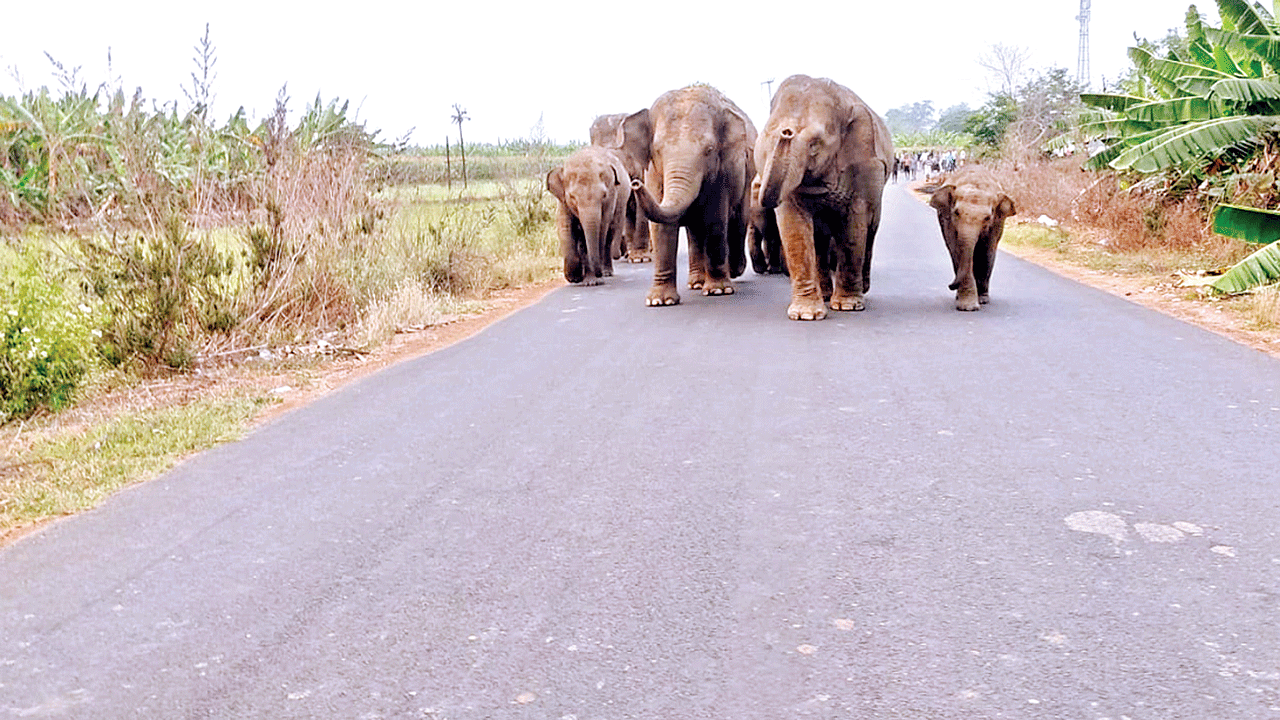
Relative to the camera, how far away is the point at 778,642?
13.4 feet

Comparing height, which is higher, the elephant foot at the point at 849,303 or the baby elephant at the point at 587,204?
the baby elephant at the point at 587,204

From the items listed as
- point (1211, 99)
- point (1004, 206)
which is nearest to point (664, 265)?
point (1004, 206)

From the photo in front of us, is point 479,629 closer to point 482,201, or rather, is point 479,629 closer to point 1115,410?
point 1115,410

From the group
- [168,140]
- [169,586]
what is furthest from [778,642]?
[168,140]

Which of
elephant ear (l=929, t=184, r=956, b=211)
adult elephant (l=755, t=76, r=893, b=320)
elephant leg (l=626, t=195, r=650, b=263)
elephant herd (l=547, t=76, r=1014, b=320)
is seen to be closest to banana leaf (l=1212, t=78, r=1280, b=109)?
elephant herd (l=547, t=76, r=1014, b=320)

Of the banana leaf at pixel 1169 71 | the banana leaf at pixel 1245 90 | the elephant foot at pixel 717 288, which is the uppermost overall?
the banana leaf at pixel 1169 71

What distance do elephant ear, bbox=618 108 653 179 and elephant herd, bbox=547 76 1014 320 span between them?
1 centimetres

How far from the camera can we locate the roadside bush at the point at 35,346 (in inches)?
315

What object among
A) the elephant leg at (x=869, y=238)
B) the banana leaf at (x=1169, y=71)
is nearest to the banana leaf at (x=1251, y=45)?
the banana leaf at (x=1169, y=71)

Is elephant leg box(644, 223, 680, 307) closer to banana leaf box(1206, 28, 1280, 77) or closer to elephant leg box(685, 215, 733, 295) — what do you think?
elephant leg box(685, 215, 733, 295)

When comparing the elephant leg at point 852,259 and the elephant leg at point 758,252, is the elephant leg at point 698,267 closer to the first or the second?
the elephant leg at point 758,252

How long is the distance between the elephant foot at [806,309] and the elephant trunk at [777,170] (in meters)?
0.97

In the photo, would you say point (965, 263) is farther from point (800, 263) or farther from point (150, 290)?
point (150, 290)

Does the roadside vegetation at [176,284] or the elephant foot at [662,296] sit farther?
the elephant foot at [662,296]
